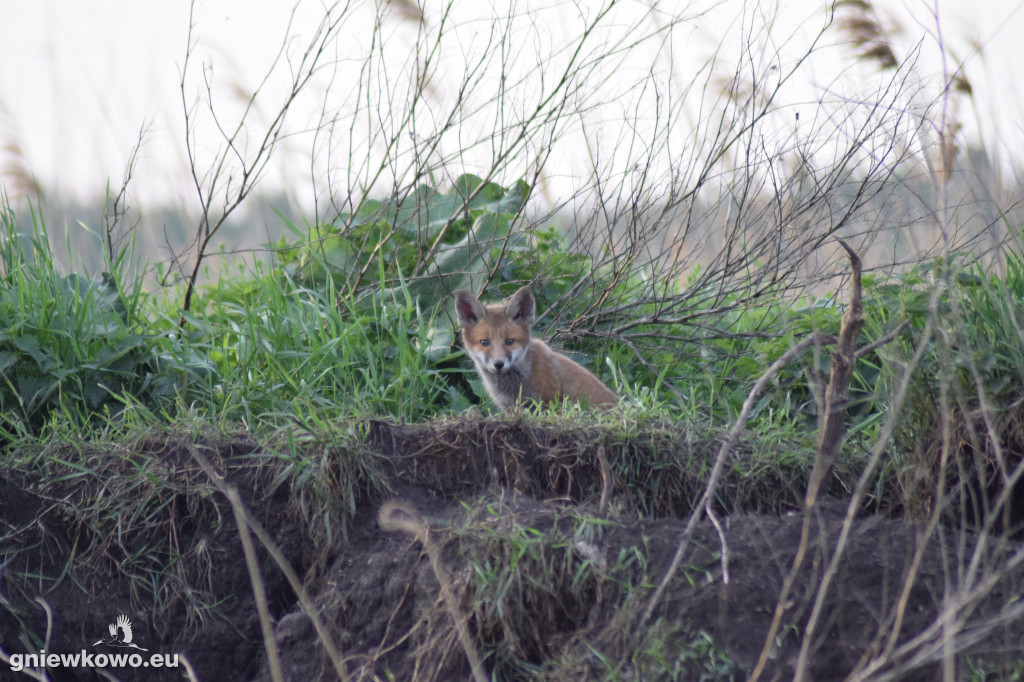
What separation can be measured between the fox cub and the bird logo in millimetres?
2319

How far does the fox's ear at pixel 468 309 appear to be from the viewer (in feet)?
15.8

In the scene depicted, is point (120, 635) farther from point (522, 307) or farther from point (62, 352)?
point (522, 307)

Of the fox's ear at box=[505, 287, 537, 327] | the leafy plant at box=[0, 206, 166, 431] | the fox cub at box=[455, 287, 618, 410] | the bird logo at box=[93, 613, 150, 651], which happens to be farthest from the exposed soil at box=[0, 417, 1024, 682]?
the fox's ear at box=[505, 287, 537, 327]

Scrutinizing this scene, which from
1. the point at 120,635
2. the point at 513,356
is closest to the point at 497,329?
the point at 513,356

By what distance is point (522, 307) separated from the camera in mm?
5035

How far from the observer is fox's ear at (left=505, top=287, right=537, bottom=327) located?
496 cm

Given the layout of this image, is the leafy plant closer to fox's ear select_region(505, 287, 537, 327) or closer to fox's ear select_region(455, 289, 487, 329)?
fox's ear select_region(455, 289, 487, 329)

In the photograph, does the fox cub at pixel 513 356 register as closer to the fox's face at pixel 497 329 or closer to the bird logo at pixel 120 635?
the fox's face at pixel 497 329

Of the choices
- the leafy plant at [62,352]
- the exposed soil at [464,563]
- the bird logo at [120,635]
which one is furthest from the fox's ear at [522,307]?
the bird logo at [120,635]

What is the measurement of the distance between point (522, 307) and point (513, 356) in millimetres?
334

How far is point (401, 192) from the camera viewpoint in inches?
209

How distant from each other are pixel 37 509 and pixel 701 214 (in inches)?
152

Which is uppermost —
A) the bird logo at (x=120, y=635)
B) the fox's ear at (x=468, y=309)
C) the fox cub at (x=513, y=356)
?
the fox's ear at (x=468, y=309)

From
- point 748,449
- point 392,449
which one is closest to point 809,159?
point 748,449
